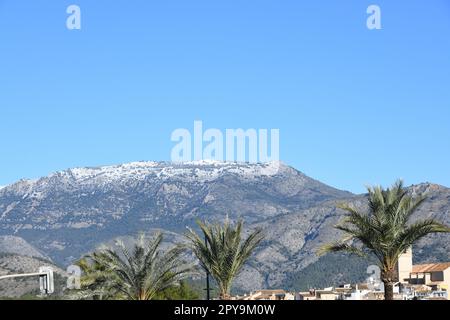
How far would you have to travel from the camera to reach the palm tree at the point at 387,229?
35594mm

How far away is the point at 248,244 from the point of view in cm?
4094

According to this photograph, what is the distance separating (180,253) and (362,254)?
31.3ft

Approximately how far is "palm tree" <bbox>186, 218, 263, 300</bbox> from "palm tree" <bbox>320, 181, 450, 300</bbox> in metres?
5.77

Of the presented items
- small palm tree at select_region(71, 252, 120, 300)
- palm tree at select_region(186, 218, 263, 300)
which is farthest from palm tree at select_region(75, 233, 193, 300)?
palm tree at select_region(186, 218, 263, 300)

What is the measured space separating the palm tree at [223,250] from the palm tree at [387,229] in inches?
227

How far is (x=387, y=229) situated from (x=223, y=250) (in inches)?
333

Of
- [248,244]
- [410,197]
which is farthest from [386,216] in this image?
[248,244]

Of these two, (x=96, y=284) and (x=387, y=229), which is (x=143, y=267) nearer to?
(x=96, y=284)

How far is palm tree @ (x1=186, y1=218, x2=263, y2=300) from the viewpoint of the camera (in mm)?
40750

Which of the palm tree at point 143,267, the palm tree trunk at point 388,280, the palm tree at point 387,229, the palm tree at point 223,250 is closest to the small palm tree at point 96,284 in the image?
the palm tree at point 143,267

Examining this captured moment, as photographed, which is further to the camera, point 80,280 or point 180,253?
point 80,280

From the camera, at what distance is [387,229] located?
1405 inches
